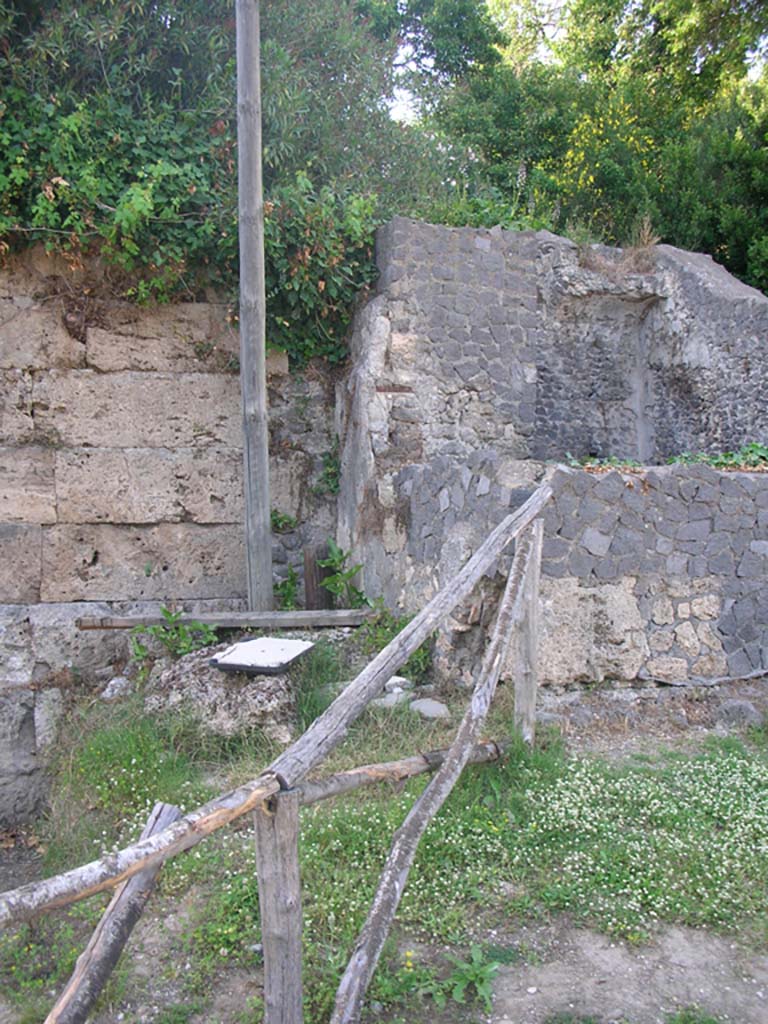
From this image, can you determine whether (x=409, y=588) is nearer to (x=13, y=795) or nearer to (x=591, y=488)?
(x=591, y=488)

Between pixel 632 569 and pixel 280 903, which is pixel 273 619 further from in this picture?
pixel 280 903

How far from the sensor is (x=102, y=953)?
104 inches

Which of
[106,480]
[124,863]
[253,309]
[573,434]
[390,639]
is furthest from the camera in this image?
[573,434]

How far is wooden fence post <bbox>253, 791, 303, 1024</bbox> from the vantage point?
2297mm

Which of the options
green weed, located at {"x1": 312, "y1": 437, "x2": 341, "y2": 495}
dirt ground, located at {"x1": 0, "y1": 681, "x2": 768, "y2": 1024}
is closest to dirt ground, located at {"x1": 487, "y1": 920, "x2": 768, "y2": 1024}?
dirt ground, located at {"x1": 0, "y1": 681, "x2": 768, "y2": 1024}

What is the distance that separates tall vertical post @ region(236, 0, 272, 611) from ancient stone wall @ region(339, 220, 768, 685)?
83 cm

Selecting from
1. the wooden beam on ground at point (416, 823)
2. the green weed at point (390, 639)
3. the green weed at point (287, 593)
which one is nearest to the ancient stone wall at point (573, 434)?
the green weed at point (390, 639)

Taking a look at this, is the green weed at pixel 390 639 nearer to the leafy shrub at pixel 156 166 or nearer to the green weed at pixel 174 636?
the green weed at pixel 174 636

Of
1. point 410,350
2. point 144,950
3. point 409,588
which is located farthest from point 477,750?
point 410,350

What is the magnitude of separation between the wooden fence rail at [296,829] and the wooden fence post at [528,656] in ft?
1.01

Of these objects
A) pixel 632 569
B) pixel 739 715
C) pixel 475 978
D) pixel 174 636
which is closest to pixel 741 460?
pixel 632 569

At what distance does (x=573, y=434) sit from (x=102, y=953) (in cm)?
685

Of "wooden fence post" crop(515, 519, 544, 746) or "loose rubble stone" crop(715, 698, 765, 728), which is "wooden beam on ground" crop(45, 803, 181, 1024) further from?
"loose rubble stone" crop(715, 698, 765, 728)

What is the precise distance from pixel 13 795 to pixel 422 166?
6.89m
